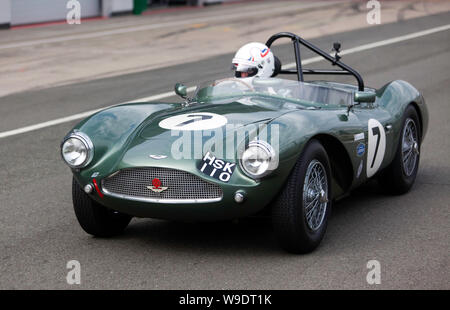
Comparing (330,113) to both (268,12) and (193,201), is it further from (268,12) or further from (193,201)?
(268,12)

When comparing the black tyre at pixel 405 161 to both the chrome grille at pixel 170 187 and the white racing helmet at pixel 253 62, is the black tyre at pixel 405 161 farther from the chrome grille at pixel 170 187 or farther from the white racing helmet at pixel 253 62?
the chrome grille at pixel 170 187

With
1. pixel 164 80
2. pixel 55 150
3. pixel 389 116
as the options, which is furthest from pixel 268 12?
pixel 389 116

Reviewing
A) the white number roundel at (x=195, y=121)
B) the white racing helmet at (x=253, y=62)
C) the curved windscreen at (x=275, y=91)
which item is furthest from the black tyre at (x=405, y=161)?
the white number roundel at (x=195, y=121)

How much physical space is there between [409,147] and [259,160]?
2.39m

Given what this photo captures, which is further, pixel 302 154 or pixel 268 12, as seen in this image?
pixel 268 12

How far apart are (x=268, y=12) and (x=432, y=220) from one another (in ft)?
61.1

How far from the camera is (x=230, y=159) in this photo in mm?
4910

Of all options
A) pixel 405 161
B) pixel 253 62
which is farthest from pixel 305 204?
pixel 253 62

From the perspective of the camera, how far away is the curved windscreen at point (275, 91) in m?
6.15

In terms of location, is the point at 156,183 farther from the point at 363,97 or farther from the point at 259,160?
the point at 363,97

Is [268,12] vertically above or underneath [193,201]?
underneath

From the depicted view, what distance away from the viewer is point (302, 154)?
5.12 m

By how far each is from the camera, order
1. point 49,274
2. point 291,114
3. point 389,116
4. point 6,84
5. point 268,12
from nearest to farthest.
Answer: point 49,274
point 291,114
point 389,116
point 6,84
point 268,12

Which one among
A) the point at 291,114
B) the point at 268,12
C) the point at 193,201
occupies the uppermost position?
the point at 291,114
